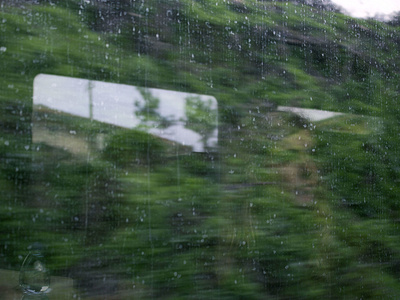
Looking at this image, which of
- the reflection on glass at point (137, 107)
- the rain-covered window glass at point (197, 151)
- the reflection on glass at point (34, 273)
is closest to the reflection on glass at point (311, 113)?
the rain-covered window glass at point (197, 151)

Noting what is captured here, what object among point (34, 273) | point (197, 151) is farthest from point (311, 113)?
point (34, 273)

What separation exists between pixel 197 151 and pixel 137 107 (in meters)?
0.36

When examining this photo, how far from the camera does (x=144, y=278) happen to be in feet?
5.98

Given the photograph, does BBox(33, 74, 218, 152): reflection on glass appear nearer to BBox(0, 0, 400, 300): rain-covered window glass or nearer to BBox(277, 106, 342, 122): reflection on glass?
BBox(0, 0, 400, 300): rain-covered window glass

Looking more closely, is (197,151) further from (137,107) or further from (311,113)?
(311,113)

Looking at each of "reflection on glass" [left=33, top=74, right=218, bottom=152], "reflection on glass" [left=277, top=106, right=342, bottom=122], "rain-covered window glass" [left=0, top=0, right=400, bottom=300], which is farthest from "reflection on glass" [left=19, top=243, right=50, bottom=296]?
"reflection on glass" [left=277, top=106, right=342, bottom=122]

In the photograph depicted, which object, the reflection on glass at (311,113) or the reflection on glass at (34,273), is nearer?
the reflection on glass at (34,273)

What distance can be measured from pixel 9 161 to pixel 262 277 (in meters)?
1.35

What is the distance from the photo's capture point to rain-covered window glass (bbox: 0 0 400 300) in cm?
164

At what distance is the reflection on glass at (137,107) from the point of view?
169 centimetres

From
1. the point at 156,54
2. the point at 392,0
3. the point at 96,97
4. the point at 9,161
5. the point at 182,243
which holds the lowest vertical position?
the point at 182,243

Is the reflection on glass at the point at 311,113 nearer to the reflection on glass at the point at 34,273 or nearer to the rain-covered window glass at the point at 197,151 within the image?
the rain-covered window glass at the point at 197,151

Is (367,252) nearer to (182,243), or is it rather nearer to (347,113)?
(347,113)

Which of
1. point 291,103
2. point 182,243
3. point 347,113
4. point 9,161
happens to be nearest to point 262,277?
point 182,243
